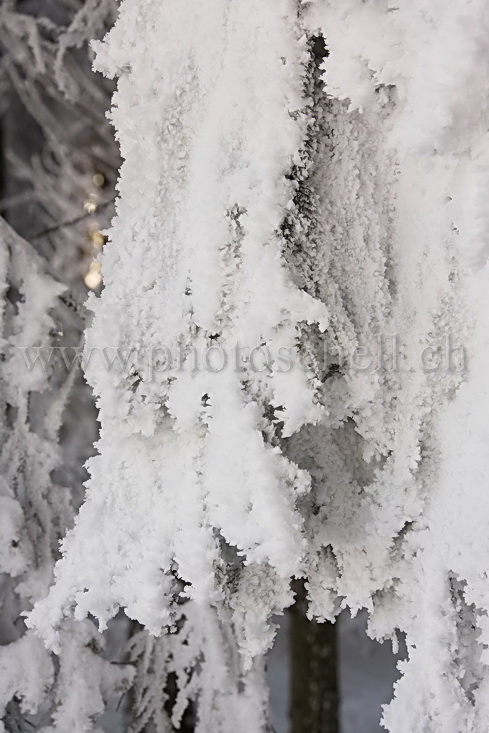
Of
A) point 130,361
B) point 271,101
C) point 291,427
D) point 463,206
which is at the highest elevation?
point 271,101

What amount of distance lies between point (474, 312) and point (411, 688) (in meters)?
0.67

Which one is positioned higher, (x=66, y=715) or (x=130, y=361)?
(x=130, y=361)

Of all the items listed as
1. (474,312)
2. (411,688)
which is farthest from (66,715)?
(474,312)

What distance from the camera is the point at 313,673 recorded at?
10.4 ft

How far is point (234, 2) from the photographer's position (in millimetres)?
1145

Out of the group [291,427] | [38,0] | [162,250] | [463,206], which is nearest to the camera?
Answer: [463,206]

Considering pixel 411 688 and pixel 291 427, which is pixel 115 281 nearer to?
pixel 291 427

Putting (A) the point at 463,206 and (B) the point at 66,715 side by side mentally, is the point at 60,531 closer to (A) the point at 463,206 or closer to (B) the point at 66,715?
(B) the point at 66,715

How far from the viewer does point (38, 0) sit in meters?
2.67

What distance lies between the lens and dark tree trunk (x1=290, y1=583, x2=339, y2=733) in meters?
3.09

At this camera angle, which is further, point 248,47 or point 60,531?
point 60,531

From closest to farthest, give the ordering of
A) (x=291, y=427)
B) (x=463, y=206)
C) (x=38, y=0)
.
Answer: (x=463, y=206) < (x=291, y=427) < (x=38, y=0)

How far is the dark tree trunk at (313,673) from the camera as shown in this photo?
309 cm

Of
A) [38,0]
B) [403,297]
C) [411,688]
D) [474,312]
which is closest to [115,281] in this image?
[403,297]
